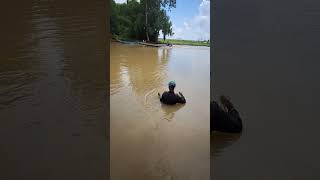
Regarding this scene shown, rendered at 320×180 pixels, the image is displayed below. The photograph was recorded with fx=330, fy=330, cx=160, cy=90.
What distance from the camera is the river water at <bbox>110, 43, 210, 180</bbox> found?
1392mm

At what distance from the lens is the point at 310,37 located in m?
1.38

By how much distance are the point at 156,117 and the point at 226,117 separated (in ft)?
1.00

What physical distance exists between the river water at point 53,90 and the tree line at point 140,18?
7cm

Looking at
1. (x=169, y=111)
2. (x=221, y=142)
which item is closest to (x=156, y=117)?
(x=169, y=111)

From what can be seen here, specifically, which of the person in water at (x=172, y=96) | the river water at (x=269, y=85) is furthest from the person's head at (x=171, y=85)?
the river water at (x=269, y=85)

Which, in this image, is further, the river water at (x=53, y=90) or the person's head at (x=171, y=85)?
the person's head at (x=171, y=85)

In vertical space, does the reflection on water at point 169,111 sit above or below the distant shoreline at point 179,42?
below

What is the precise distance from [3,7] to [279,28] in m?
1.13

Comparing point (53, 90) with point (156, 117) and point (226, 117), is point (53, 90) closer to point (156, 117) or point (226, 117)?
point (156, 117)

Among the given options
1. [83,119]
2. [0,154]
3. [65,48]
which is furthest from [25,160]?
[65,48]

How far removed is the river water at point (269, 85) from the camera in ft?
4.52

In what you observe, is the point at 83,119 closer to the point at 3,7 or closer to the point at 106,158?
the point at 106,158

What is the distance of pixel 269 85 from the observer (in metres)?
1.40

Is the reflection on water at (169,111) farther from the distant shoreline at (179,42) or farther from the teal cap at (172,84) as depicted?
the distant shoreline at (179,42)
